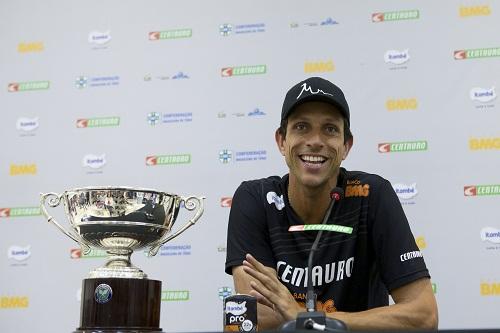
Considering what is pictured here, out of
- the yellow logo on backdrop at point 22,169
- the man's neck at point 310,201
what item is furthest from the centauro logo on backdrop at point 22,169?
the man's neck at point 310,201

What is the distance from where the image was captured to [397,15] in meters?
2.63

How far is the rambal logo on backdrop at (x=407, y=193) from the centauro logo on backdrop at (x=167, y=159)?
36.3 inches

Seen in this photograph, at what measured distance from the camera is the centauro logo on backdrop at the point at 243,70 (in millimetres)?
2711

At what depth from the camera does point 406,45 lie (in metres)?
2.60

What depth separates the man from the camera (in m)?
1.51

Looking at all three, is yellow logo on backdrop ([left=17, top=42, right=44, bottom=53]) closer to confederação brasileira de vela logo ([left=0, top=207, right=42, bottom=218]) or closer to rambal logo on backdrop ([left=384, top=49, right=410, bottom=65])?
confederação brasileira de vela logo ([left=0, top=207, right=42, bottom=218])

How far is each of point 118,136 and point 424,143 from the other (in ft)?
4.47

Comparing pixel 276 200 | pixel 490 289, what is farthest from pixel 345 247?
pixel 490 289

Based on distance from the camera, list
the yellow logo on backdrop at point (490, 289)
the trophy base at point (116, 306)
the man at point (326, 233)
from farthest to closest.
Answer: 1. the yellow logo on backdrop at point (490, 289)
2. the man at point (326, 233)
3. the trophy base at point (116, 306)

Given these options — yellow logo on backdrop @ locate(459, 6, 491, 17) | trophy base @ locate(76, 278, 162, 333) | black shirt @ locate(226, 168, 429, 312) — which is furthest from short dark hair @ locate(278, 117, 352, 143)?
yellow logo on backdrop @ locate(459, 6, 491, 17)

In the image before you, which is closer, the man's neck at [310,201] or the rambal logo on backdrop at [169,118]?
the man's neck at [310,201]

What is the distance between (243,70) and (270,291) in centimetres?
156

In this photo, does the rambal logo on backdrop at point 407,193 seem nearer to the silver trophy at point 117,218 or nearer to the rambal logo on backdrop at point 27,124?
the silver trophy at point 117,218

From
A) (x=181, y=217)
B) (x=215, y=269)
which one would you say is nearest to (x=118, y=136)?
(x=181, y=217)
